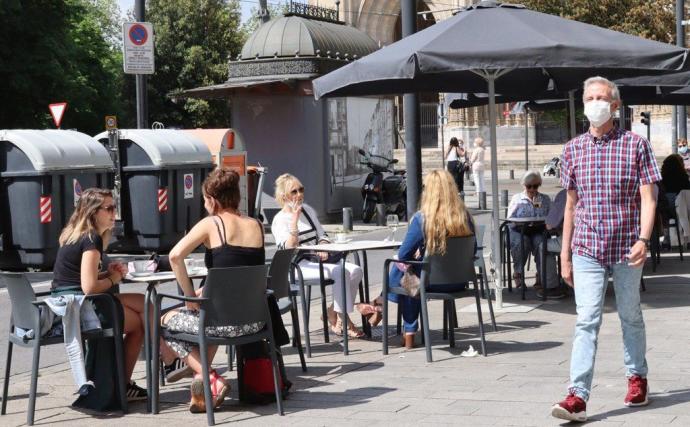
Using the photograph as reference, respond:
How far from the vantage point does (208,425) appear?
6.77 m

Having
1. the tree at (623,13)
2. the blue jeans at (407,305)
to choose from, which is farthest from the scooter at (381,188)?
the tree at (623,13)

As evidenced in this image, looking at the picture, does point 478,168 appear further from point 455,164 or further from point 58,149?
point 58,149

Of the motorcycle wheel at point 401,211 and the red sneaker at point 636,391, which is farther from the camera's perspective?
the motorcycle wheel at point 401,211

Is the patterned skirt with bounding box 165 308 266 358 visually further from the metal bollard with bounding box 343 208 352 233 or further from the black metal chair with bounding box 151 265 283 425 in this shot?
the metal bollard with bounding box 343 208 352 233

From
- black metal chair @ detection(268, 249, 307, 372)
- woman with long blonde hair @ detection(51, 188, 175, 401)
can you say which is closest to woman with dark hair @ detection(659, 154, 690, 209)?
black metal chair @ detection(268, 249, 307, 372)

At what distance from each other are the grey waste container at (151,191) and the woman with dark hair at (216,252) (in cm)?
1128

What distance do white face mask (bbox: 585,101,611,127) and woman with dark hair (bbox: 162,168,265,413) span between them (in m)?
2.17

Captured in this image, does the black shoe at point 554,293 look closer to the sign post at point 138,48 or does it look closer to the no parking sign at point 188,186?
the sign post at point 138,48

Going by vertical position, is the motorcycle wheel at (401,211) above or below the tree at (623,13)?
below

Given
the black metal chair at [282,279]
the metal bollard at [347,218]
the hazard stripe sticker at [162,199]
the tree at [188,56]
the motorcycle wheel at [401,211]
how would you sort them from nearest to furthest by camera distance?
the black metal chair at [282,279] < the hazard stripe sticker at [162,199] < the metal bollard at [347,218] < the motorcycle wheel at [401,211] < the tree at [188,56]

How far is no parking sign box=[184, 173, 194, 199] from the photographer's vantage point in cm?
1914

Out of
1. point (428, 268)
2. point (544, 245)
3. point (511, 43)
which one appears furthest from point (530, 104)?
point (428, 268)

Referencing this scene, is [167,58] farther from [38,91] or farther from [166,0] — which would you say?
[38,91]

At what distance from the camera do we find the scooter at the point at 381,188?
24578 millimetres
